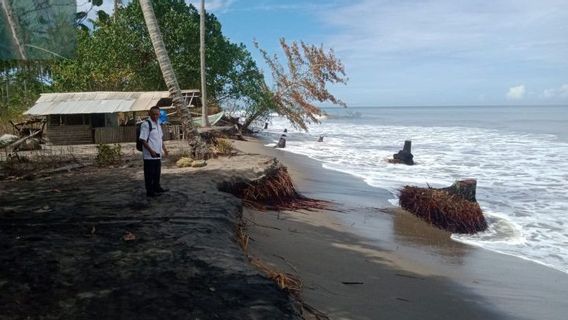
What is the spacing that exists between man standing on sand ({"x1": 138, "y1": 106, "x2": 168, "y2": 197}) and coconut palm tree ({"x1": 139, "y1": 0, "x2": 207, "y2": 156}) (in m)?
4.07

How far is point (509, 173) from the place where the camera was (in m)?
16.2

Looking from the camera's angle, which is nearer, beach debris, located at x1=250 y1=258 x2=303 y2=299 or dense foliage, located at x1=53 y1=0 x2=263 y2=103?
beach debris, located at x1=250 y1=258 x2=303 y2=299

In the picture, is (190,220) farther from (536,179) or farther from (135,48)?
(135,48)

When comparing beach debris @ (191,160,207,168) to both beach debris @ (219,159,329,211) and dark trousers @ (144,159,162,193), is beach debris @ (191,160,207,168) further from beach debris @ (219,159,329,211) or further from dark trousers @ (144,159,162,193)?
dark trousers @ (144,159,162,193)

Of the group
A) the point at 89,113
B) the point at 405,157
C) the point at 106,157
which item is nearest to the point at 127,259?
the point at 106,157

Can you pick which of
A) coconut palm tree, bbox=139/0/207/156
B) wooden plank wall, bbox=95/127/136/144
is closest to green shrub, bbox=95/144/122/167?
coconut palm tree, bbox=139/0/207/156

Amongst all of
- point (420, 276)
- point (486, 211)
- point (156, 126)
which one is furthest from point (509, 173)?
point (156, 126)

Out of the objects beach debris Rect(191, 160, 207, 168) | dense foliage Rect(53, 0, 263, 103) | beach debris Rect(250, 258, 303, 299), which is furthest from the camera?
dense foliage Rect(53, 0, 263, 103)

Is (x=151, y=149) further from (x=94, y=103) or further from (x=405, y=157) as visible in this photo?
(x=405, y=157)

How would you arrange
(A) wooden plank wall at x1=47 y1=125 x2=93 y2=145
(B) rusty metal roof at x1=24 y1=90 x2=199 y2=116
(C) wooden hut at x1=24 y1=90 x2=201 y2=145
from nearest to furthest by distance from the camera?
1. (B) rusty metal roof at x1=24 y1=90 x2=199 y2=116
2. (C) wooden hut at x1=24 y1=90 x2=201 y2=145
3. (A) wooden plank wall at x1=47 y1=125 x2=93 y2=145

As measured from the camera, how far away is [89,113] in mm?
17531

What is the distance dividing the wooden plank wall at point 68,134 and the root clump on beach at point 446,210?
13.9 meters

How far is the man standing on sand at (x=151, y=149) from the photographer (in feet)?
21.6

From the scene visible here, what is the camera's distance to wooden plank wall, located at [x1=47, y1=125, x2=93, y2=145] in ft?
58.7
